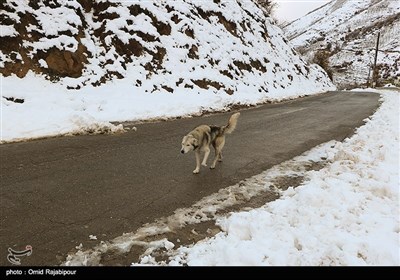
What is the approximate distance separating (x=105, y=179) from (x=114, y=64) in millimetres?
10736

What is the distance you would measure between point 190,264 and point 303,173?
4045 millimetres

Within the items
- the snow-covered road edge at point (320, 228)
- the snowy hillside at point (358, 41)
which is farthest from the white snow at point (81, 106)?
the snowy hillside at point (358, 41)

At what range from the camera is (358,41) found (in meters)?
91.9

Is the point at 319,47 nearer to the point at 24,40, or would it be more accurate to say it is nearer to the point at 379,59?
the point at 379,59

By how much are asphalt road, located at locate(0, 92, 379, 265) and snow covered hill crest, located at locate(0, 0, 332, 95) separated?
5.68m

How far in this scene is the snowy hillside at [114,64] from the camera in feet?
36.7

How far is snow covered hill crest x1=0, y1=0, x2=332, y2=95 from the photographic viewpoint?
43.7 feet

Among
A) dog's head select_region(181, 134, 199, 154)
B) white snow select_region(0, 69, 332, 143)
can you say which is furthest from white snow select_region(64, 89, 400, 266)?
white snow select_region(0, 69, 332, 143)

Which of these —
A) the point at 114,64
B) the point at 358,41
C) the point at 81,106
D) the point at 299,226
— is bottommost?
the point at 358,41

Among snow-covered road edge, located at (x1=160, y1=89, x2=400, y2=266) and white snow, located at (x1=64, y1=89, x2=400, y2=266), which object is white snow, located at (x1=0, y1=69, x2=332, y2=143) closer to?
white snow, located at (x1=64, y1=89, x2=400, y2=266)

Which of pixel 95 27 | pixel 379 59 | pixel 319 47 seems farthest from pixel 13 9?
pixel 319 47

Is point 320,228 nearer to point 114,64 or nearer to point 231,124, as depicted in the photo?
point 231,124

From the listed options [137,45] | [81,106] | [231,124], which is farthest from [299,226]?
[137,45]

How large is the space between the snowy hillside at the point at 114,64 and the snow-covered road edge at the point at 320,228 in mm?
6422
